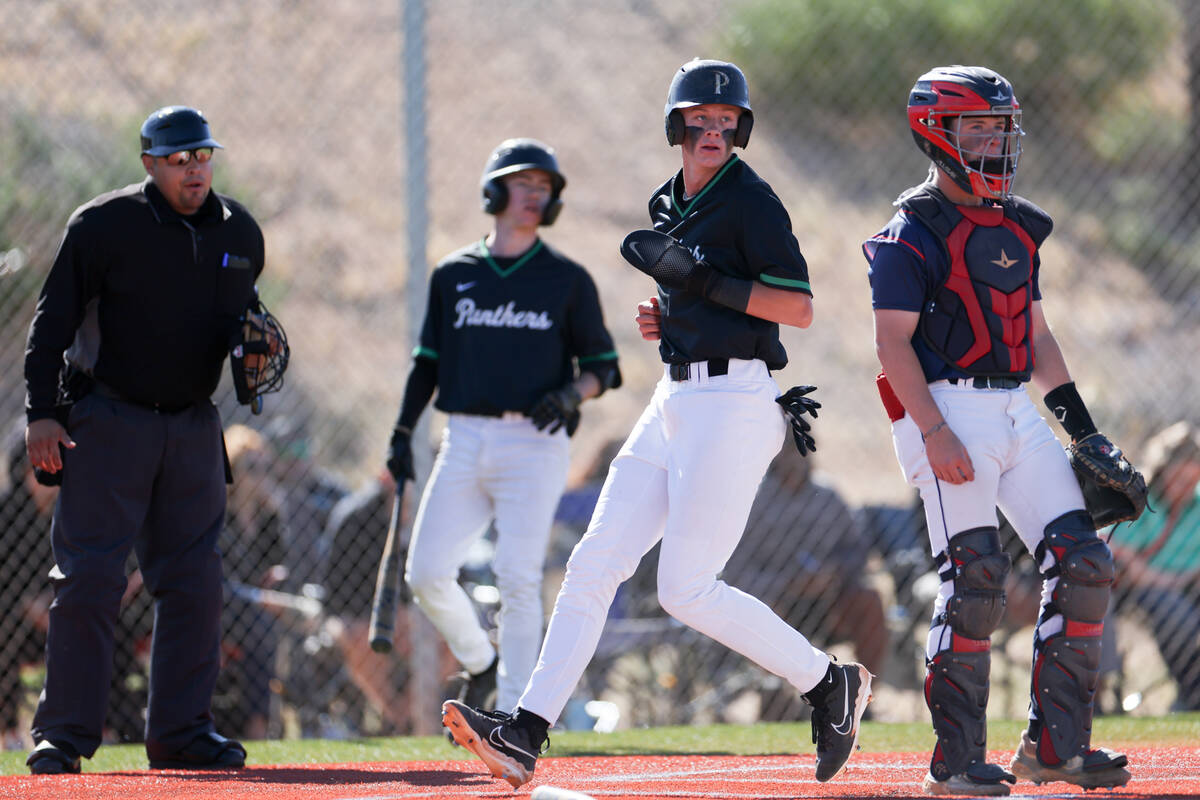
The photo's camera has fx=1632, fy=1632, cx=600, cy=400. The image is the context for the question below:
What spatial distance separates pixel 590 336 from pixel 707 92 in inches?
82.8

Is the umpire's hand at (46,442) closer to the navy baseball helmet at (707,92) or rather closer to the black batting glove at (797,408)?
the navy baseball helmet at (707,92)

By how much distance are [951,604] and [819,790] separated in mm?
604

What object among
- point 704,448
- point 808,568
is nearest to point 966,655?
point 704,448

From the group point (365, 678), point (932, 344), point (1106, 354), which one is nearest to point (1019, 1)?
point (1106, 354)

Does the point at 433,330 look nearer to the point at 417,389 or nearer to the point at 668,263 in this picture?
the point at 417,389

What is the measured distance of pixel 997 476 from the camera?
4.19 m

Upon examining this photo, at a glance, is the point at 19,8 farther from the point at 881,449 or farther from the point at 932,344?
the point at 881,449

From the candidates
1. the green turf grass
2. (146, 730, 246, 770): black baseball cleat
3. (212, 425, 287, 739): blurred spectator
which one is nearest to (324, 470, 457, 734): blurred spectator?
(212, 425, 287, 739): blurred spectator

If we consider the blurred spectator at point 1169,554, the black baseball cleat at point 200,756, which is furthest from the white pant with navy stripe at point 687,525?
the blurred spectator at point 1169,554

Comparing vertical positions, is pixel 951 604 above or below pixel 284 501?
above

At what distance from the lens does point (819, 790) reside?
13.9ft

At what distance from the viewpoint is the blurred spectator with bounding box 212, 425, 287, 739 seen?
25.6 ft

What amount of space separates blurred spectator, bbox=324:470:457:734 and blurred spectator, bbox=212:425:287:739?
1.00 feet

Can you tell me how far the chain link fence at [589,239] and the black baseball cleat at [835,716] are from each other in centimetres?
326
